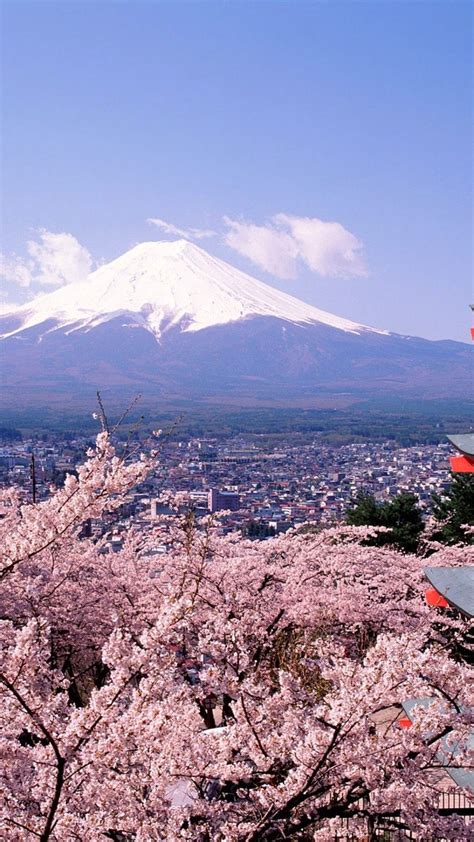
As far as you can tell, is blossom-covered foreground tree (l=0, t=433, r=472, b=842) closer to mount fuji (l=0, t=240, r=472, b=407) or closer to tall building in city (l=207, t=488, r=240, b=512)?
tall building in city (l=207, t=488, r=240, b=512)

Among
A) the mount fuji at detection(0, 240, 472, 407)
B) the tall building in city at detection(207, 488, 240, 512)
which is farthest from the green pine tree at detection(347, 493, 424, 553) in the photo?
the mount fuji at detection(0, 240, 472, 407)

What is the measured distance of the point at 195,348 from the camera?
133m

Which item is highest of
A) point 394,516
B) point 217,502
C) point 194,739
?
point 194,739

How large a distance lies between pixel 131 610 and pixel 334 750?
4389 millimetres

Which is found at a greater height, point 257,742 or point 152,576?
point 257,742

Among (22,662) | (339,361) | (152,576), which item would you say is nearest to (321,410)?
(339,361)

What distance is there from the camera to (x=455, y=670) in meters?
3.70

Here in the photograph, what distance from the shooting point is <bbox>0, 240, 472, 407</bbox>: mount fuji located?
111250mm

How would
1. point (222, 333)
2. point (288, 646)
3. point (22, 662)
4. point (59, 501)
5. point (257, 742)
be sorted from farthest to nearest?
point (222, 333) < point (288, 646) < point (59, 501) < point (257, 742) < point (22, 662)

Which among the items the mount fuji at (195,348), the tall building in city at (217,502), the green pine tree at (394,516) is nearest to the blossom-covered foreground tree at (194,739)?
the tall building in city at (217,502)

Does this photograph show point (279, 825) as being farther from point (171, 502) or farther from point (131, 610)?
point (171, 502)

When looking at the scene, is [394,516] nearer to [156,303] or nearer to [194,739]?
[194,739]

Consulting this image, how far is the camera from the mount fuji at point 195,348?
111250mm

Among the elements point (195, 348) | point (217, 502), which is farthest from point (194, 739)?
point (195, 348)
